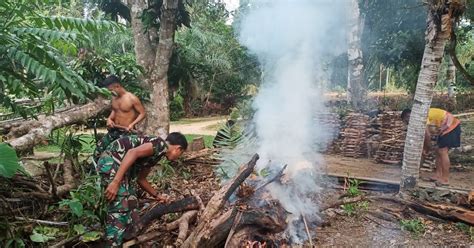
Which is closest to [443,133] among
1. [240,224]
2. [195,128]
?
[240,224]

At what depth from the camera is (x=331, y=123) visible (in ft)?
33.3

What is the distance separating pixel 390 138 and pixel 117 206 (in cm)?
701

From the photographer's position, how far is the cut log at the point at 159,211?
405 centimetres

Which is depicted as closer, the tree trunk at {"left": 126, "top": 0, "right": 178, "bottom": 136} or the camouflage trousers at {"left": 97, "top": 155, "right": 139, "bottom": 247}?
the camouflage trousers at {"left": 97, "top": 155, "right": 139, "bottom": 247}

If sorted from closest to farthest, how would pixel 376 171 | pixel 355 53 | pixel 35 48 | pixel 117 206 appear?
pixel 35 48
pixel 117 206
pixel 376 171
pixel 355 53

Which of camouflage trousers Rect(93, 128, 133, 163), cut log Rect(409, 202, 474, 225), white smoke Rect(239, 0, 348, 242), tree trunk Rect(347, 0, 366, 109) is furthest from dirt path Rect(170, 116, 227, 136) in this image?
cut log Rect(409, 202, 474, 225)

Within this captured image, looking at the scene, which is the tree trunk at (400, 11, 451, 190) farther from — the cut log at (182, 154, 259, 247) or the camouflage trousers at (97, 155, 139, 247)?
the camouflage trousers at (97, 155, 139, 247)

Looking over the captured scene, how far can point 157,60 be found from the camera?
26.2 feet

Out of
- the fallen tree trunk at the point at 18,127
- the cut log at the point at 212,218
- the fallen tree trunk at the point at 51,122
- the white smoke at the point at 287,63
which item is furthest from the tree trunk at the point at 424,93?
the fallen tree trunk at the point at 18,127

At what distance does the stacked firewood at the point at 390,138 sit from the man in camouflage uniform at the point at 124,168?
636 centimetres

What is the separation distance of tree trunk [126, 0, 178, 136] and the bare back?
1.76 m

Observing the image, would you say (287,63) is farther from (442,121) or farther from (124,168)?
(124,168)

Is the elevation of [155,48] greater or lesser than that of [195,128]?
greater

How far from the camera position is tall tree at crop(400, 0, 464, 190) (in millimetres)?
5484
